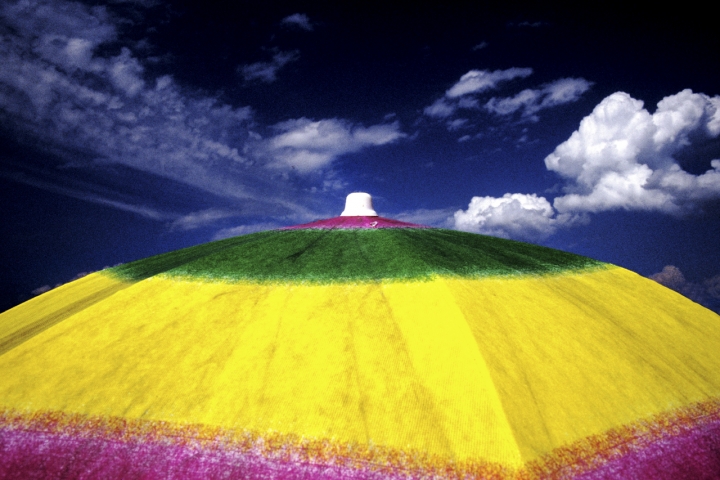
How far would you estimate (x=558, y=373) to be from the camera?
927cm

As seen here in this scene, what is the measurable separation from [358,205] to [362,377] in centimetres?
1441

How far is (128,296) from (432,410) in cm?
1056

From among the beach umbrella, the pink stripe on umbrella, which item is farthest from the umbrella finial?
the beach umbrella

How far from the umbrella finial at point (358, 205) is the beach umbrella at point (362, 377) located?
8.04 m

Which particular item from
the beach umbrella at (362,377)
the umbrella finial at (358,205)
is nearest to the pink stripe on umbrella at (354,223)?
the umbrella finial at (358,205)

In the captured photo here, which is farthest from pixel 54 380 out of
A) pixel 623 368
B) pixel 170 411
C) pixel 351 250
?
pixel 623 368

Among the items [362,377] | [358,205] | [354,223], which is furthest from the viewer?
[358,205]

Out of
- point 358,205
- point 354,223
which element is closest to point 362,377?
point 354,223

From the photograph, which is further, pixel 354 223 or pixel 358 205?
pixel 358 205

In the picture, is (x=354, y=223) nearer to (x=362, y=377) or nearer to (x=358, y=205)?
(x=358, y=205)

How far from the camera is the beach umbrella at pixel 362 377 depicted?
7301mm

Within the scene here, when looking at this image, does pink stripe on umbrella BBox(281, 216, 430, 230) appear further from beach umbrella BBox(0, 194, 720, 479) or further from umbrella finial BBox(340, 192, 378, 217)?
beach umbrella BBox(0, 194, 720, 479)

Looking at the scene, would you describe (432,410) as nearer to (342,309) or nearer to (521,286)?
(342,309)

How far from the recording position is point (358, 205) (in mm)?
22172
